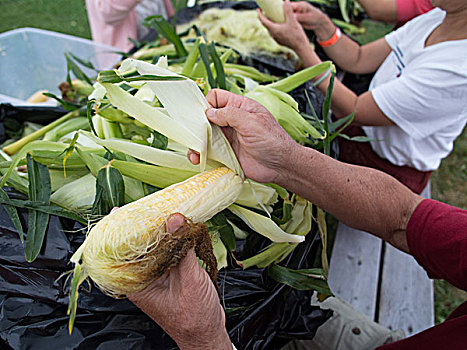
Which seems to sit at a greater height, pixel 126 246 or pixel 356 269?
pixel 126 246

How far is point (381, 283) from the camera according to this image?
1.67 meters

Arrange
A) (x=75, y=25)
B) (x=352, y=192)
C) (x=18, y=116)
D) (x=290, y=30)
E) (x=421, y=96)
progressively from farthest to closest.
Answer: (x=75, y=25)
(x=290, y=30)
(x=18, y=116)
(x=421, y=96)
(x=352, y=192)

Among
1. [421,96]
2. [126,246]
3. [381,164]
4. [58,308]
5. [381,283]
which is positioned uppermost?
[126,246]

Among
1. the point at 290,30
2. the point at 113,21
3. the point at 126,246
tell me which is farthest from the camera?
the point at 113,21

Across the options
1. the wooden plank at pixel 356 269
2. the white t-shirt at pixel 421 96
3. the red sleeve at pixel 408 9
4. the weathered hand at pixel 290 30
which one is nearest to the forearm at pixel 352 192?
the white t-shirt at pixel 421 96

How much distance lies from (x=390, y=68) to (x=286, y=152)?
3.44 feet

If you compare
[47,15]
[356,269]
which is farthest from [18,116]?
[47,15]

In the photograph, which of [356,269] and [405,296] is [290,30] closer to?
[356,269]

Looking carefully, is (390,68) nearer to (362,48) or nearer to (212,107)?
(362,48)

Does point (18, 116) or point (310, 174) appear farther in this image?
point (18, 116)

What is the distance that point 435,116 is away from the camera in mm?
1359

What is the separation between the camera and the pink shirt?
88.2 inches

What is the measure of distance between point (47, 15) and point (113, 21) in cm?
252

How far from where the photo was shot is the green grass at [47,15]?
4016 millimetres
